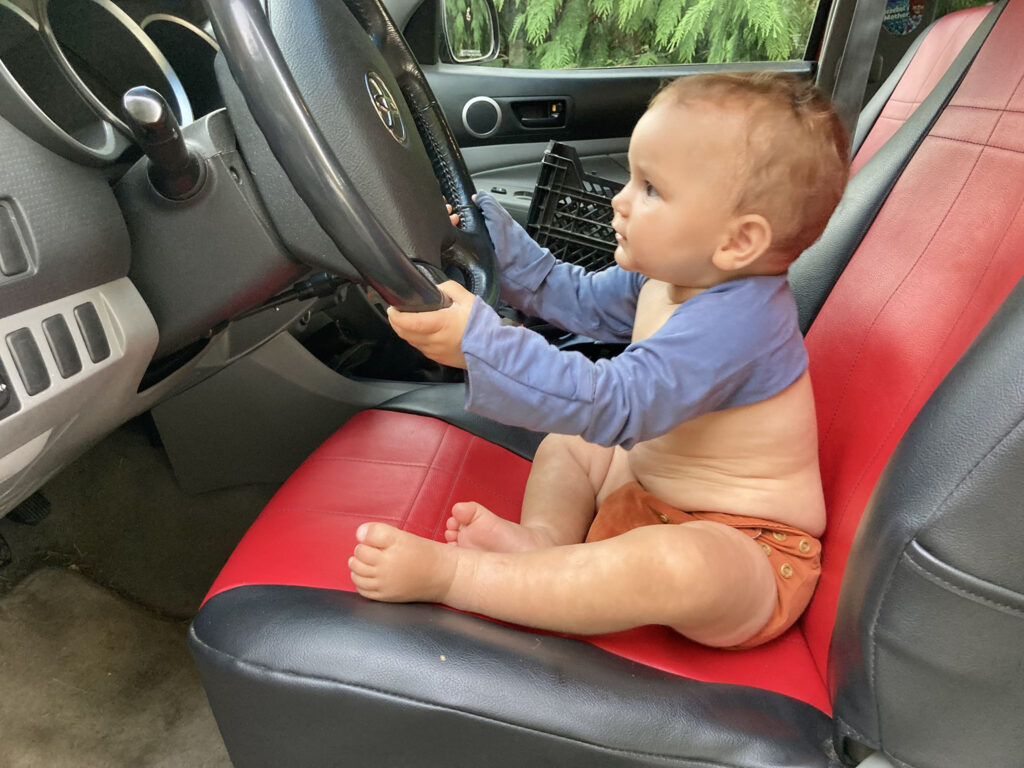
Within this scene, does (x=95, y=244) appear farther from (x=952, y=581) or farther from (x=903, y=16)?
(x=903, y=16)

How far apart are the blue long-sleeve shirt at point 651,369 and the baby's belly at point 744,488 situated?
0.09 meters

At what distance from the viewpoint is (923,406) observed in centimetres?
70

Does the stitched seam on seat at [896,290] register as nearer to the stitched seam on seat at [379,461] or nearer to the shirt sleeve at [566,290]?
the shirt sleeve at [566,290]

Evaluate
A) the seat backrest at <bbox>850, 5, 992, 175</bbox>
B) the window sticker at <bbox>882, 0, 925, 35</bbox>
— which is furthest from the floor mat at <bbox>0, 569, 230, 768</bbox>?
the window sticker at <bbox>882, 0, 925, 35</bbox>

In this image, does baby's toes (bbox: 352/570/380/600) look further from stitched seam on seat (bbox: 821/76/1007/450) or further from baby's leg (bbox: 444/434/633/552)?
stitched seam on seat (bbox: 821/76/1007/450)

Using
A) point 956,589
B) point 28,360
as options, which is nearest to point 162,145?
point 28,360

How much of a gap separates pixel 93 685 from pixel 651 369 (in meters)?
1.03

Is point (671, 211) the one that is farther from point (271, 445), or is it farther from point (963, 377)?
point (271, 445)

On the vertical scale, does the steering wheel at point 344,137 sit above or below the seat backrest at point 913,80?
above

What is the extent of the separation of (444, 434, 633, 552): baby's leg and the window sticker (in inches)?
44.3

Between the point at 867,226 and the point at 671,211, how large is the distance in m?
0.37

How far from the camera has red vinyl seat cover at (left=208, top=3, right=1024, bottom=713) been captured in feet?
2.64

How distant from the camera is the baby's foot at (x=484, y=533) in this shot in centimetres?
89

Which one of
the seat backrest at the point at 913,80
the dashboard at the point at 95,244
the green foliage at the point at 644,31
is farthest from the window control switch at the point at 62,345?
the green foliage at the point at 644,31
